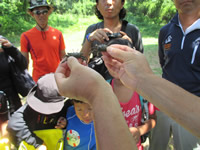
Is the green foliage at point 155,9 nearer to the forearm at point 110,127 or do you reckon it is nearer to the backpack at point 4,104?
the backpack at point 4,104

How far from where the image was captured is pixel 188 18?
215 cm

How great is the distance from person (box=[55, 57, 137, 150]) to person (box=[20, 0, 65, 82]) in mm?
2071

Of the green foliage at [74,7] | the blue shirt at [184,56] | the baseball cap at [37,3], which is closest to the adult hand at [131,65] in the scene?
the blue shirt at [184,56]

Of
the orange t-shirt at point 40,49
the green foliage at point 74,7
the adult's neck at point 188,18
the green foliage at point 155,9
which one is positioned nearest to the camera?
the adult's neck at point 188,18

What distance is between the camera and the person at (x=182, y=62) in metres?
1.99

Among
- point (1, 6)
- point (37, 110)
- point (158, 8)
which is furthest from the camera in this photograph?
point (158, 8)

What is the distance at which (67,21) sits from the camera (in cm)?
1884

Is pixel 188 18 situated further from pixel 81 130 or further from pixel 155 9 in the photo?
pixel 155 9

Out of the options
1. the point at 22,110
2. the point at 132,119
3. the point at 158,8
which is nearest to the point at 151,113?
the point at 132,119

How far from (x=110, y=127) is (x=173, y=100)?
0.46 meters

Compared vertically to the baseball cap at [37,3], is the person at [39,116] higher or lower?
lower

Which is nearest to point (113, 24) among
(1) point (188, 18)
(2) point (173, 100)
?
(1) point (188, 18)

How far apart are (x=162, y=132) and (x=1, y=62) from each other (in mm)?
2435

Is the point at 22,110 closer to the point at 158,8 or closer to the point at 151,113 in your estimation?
the point at 151,113
